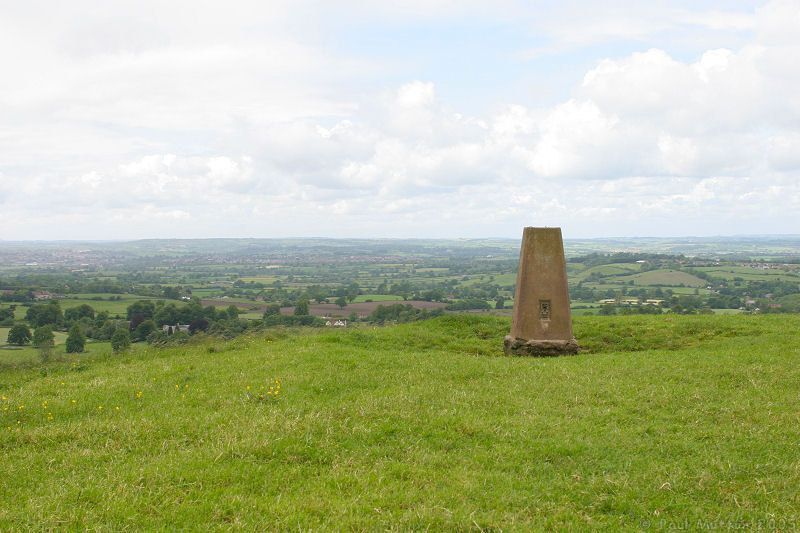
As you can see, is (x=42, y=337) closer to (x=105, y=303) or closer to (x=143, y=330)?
(x=143, y=330)

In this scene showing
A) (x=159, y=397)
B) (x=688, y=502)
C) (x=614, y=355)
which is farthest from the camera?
(x=614, y=355)

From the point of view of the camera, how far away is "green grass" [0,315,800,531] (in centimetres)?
629

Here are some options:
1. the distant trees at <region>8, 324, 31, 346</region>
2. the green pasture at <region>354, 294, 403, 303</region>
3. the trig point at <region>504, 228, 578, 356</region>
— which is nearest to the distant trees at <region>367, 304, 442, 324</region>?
the trig point at <region>504, 228, 578, 356</region>

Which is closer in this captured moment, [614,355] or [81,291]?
[614,355]

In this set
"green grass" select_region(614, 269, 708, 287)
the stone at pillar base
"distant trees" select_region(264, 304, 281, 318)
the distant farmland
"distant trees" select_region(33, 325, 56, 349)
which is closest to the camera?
the stone at pillar base

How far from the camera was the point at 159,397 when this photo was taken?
1194cm

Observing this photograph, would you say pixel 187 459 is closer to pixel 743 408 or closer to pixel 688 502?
pixel 688 502

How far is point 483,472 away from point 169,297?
61.2m

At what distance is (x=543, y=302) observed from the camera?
17.5m

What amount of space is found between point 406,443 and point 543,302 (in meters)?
9.95

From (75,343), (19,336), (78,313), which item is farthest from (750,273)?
(19,336)

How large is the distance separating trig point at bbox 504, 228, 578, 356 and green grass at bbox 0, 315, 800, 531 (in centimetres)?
190

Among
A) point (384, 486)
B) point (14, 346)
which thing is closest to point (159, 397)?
point (384, 486)

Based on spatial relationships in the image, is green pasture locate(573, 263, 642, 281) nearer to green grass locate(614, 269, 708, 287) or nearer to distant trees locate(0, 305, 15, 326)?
green grass locate(614, 269, 708, 287)
